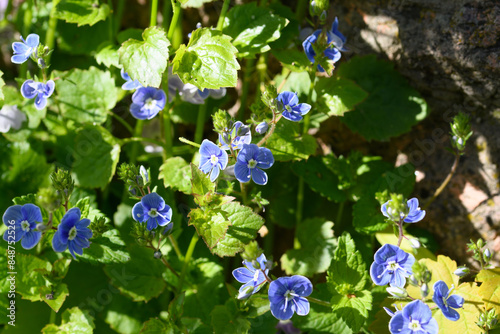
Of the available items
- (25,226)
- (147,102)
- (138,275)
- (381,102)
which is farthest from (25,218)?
(381,102)

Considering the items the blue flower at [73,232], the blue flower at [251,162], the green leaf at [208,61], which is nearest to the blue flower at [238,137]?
the blue flower at [251,162]

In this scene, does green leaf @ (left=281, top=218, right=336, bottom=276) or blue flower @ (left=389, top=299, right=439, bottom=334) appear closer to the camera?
blue flower @ (left=389, top=299, right=439, bottom=334)

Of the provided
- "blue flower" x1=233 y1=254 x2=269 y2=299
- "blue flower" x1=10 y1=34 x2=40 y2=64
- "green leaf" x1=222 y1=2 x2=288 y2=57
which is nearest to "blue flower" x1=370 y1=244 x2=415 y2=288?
"blue flower" x1=233 y1=254 x2=269 y2=299

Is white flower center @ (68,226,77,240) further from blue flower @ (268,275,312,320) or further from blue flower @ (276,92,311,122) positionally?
blue flower @ (276,92,311,122)

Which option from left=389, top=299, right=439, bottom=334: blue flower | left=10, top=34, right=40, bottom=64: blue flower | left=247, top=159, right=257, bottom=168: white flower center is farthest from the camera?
left=10, top=34, right=40, bottom=64: blue flower

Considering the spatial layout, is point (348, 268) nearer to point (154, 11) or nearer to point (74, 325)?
point (74, 325)

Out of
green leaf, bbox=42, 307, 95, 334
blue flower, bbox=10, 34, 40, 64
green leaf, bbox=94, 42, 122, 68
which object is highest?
blue flower, bbox=10, 34, 40, 64

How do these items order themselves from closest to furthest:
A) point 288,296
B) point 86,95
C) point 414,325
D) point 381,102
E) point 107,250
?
point 414,325, point 288,296, point 107,250, point 86,95, point 381,102
